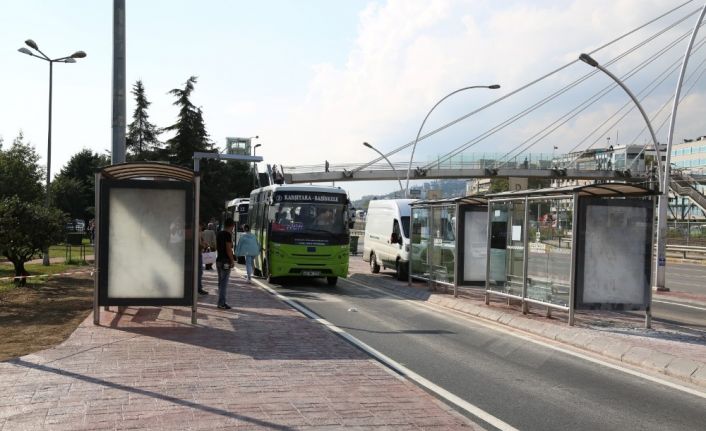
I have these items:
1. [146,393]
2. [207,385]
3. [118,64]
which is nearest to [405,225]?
[118,64]

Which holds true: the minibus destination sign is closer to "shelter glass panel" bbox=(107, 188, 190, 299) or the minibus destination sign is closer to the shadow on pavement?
"shelter glass panel" bbox=(107, 188, 190, 299)

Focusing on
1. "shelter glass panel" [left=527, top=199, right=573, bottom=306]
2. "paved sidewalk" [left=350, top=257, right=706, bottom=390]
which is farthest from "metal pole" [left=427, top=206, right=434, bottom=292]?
"shelter glass panel" [left=527, top=199, right=573, bottom=306]

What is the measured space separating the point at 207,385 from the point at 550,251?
303 inches

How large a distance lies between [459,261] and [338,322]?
525 cm

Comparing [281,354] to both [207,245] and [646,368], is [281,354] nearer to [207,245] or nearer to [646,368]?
[646,368]

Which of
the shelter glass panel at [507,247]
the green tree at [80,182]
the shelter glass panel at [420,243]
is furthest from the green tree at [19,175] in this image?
the shelter glass panel at [507,247]

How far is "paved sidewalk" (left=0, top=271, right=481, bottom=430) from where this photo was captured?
5758 millimetres

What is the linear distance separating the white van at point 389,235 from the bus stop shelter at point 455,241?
3285mm

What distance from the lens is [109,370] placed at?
24.6 feet

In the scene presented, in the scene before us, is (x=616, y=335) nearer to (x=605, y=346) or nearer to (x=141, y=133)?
(x=605, y=346)

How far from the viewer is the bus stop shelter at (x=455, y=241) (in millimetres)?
16547

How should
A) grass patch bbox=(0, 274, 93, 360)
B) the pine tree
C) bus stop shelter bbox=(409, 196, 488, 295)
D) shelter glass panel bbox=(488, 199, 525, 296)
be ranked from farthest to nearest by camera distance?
the pine tree, bus stop shelter bbox=(409, 196, 488, 295), shelter glass panel bbox=(488, 199, 525, 296), grass patch bbox=(0, 274, 93, 360)

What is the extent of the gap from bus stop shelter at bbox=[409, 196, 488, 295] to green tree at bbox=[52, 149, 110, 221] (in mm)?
46415

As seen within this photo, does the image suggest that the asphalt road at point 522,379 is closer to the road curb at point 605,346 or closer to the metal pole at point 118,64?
the road curb at point 605,346
